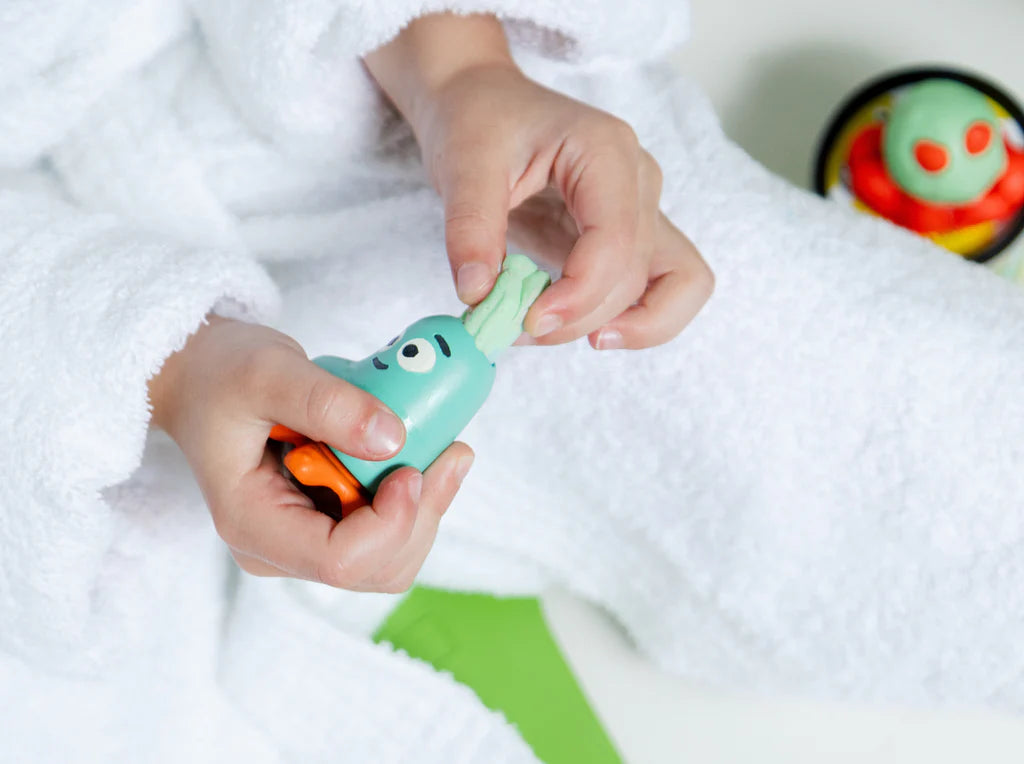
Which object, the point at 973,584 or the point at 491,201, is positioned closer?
the point at 491,201

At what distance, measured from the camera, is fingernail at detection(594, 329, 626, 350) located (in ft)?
1.65

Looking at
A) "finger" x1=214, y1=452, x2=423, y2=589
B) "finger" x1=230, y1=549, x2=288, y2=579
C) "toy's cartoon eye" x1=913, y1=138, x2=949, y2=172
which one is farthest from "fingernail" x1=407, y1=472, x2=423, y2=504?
"toy's cartoon eye" x1=913, y1=138, x2=949, y2=172

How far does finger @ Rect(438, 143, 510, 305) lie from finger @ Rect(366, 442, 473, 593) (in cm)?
7

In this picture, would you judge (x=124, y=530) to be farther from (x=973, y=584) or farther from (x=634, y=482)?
(x=973, y=584)

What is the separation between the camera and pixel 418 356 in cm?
39

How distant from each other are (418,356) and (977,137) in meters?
0.57

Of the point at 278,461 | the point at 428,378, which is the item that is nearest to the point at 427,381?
the point at 428,378

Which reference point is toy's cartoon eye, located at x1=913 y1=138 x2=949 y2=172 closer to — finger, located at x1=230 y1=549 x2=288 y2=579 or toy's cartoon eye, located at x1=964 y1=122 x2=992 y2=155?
toy's cartoon eye, located at x1=964 y1=122 x2=992 y2=155

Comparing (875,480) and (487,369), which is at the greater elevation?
(487,369)

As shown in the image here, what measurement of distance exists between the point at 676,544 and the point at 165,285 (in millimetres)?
344

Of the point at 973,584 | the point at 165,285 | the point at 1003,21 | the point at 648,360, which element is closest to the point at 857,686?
the point at 973,584

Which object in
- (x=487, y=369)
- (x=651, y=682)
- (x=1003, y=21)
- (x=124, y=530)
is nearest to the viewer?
(x=487, y=369)

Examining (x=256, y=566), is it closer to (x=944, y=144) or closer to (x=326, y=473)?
(x=326, y=473)

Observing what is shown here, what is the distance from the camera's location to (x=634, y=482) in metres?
0.61
